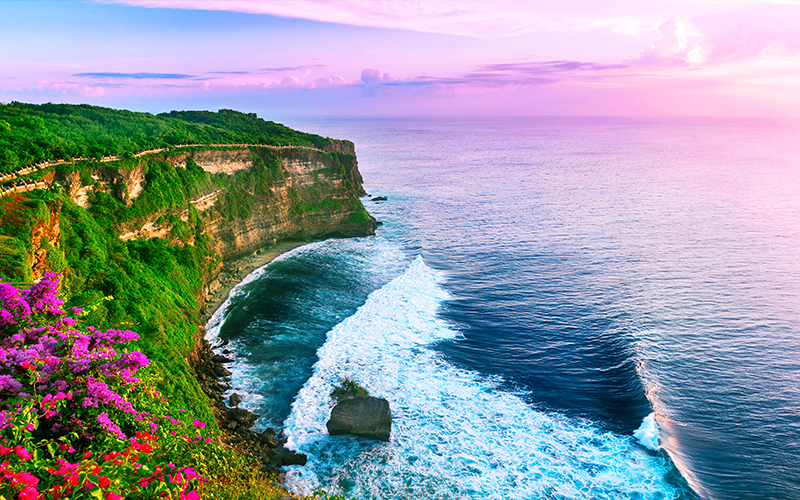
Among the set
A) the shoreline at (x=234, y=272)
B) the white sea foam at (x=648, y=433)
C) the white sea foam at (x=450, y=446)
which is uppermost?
the shoreline at (x=234, y=272)

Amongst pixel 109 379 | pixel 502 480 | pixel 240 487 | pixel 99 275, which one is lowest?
pixel 502 480

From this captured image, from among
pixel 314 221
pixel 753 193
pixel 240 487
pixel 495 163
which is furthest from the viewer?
pixel 495 163

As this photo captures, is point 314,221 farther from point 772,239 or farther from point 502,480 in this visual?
point 772,239

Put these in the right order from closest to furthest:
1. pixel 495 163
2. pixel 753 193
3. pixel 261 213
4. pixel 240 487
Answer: pixel 240 487 < pixel 261 213 < pixel 753 193 < pixel 495 163

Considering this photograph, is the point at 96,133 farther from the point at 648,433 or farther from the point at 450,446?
the point at 648,433

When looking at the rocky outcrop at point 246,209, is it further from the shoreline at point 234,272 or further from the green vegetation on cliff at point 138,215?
the shoreline at point 234,272

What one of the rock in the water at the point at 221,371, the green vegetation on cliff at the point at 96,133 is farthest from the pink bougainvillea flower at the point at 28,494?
the green vegetation on cliff at the point at 96,133

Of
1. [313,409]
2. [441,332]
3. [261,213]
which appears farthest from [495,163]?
[313,409]

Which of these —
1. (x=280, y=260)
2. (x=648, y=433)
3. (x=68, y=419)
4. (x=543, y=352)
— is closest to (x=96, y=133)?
(x=280, y=260)
